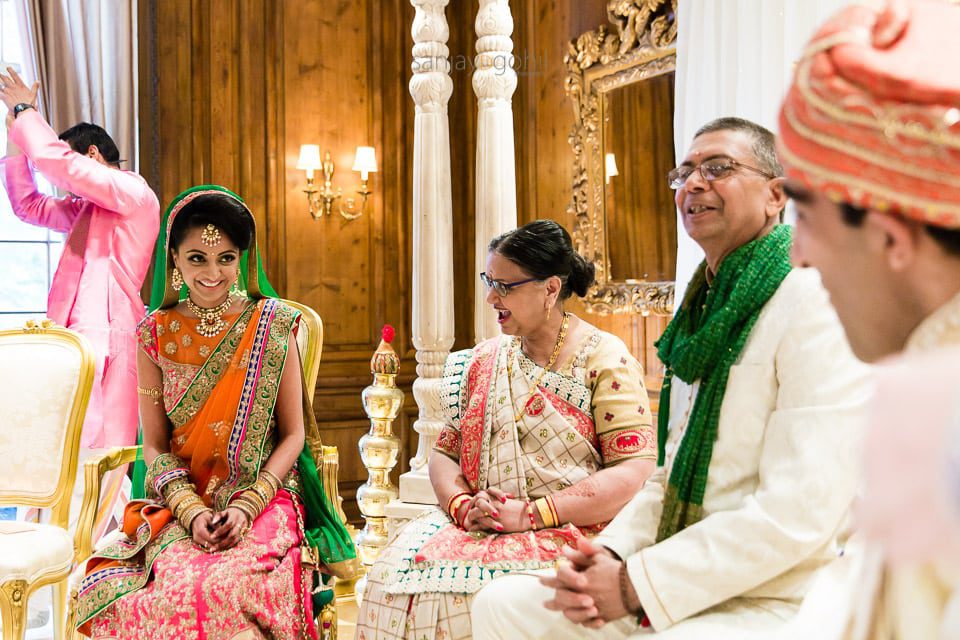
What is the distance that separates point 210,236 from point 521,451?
98 cm

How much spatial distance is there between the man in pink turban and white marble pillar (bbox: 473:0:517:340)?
2.77 meters

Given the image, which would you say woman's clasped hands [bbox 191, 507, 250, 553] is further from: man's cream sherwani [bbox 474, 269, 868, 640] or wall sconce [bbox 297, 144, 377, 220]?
wall sconce [bbox 297, 144, 377, 220]

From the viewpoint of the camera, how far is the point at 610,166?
4.38 metres

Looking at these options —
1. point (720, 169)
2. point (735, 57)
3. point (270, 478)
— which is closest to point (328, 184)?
point (735, 57)

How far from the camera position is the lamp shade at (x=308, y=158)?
17.8 ft

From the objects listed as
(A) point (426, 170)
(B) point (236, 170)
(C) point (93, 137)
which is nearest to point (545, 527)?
(A) point (426, 170)

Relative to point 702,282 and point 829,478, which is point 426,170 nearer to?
point 702,282

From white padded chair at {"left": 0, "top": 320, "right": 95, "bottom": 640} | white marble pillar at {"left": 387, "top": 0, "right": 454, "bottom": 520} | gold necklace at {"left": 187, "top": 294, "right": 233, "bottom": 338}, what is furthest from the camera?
white marble pillar at {"left": 387, "top": 0, "right": 454, "bottom": 520}

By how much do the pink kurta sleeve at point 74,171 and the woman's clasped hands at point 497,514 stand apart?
8.36 ft

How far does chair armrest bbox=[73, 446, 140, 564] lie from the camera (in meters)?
2.80

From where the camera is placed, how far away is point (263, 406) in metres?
2.51

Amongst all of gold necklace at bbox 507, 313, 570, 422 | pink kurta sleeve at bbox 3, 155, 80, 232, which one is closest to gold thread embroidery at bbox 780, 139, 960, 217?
A: gold necklace at bbox 507, 313, 570, 422

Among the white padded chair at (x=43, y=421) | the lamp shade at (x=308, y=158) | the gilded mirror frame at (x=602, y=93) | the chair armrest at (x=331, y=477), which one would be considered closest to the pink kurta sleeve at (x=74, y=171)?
the white padded chair at (x=43, y=421)

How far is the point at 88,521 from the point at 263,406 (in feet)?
2.56
